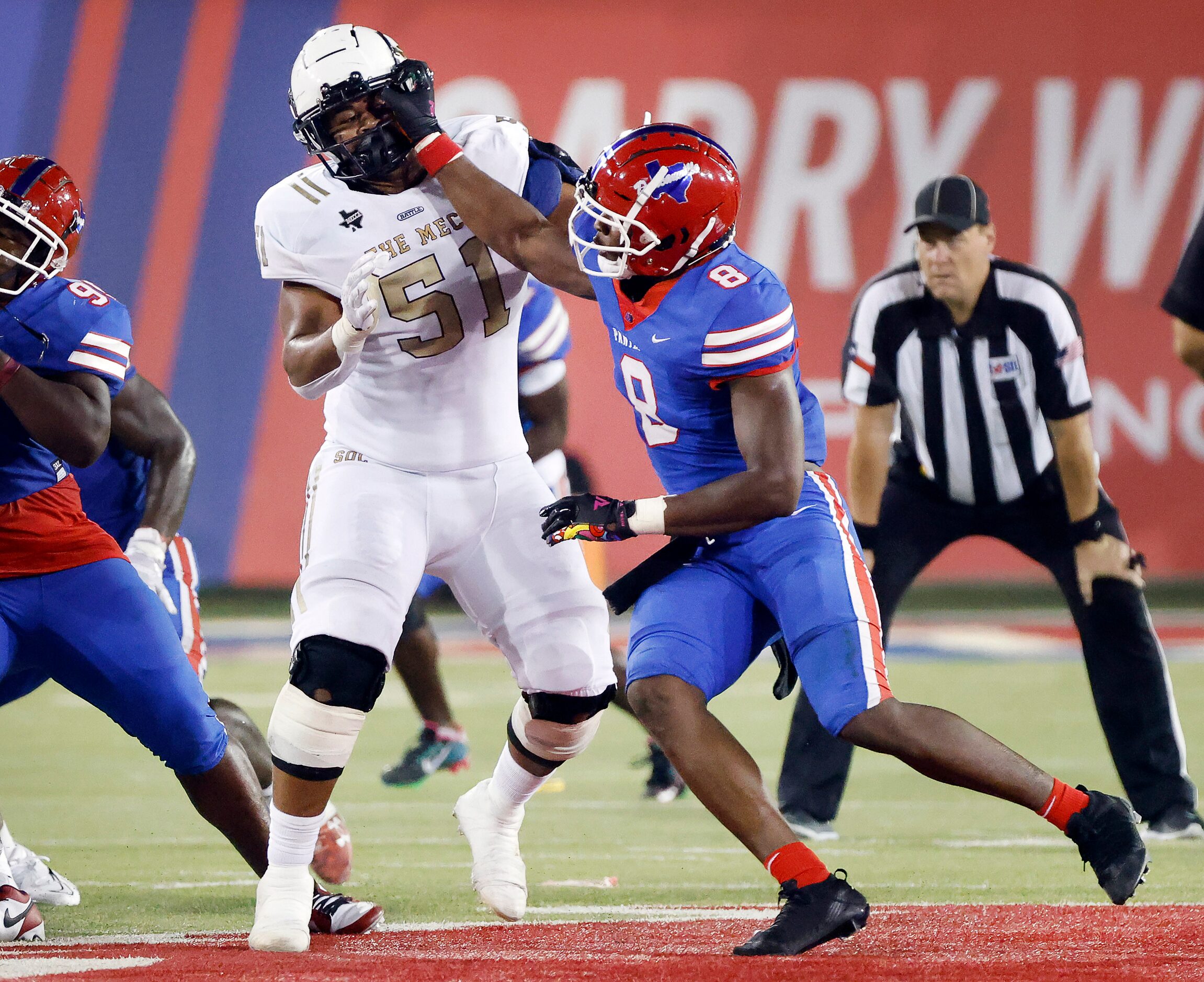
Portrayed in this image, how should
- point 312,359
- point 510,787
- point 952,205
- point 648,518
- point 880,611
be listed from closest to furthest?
1. point 648,518
2. point 312,359
3. point 510,787
4. point 880,611
5. point 952,205

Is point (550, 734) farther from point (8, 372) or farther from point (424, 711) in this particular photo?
point (424, 711)

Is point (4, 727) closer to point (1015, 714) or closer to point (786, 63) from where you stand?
point (1015, 714)

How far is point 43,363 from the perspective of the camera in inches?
123

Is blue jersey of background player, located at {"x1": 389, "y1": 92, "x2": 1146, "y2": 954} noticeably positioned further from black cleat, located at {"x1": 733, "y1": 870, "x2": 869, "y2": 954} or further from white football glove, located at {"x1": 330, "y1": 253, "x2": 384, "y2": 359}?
white football glove, located at {"x1": 330, "y1": 253, "x2": 384, "y2": 359}

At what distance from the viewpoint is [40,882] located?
3553 mm

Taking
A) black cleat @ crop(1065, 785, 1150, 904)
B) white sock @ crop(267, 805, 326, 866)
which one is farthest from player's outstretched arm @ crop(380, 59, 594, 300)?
black cleat @ crop(1065, 785, 1150, 904)

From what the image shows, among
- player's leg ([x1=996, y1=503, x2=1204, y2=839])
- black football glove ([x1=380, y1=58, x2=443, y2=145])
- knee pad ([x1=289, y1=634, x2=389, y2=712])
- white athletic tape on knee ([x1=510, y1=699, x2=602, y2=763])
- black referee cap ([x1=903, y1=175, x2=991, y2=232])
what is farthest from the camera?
black referee cap ([x1=903, y1=175, x2=991, y2=232])

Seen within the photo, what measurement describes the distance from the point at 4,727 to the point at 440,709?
7.12 ft

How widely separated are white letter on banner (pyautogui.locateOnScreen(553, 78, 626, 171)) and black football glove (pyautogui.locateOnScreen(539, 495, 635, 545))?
6991 millimetres

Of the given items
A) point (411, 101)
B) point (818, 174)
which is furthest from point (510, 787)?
point (818, 174)

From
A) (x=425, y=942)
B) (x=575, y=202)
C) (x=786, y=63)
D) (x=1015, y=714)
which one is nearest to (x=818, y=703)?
(x=425, y=942)

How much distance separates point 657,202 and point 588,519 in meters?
0.61

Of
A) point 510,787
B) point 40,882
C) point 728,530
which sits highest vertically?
point 728,530

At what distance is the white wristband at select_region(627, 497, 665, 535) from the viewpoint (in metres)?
2.96
